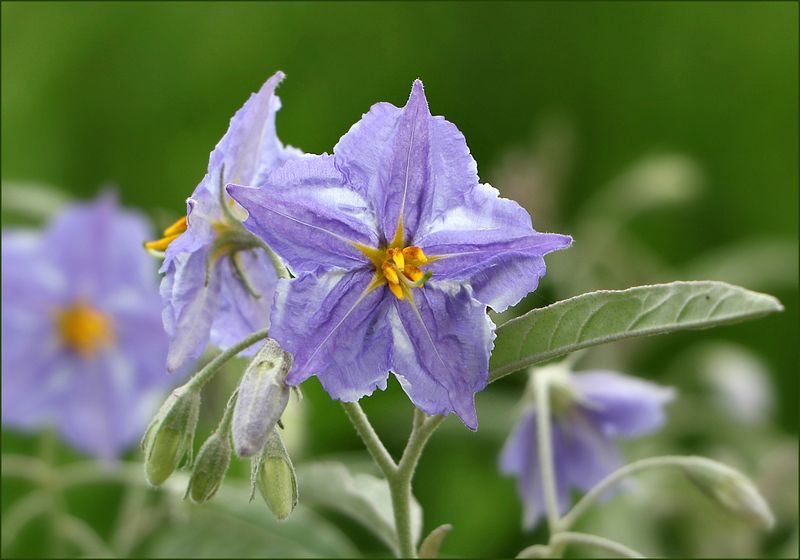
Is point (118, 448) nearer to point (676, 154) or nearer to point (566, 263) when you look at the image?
point (566, 263)

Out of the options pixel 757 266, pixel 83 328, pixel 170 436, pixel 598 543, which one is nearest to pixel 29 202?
pixel 83 328

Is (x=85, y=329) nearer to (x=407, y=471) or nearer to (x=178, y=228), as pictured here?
(x=178, y=228)

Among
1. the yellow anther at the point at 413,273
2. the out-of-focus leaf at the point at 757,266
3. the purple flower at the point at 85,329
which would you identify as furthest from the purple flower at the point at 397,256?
the out-of-focus leaf at the point at 757,266

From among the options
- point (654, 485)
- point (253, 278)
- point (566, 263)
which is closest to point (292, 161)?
point (253, 278)

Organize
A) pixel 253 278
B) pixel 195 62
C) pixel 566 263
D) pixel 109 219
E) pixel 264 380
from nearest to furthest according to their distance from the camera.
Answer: pixel 264 380, pixel 253 278, pixel 109 219, pixel 566 263, pixel 195 62

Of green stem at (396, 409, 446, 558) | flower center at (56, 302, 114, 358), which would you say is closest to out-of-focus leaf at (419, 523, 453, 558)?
green stem at (396, 409, 446, 558)

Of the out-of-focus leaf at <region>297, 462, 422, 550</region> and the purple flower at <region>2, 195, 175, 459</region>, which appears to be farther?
the purple flower at <region>2, 195, 175, 459</region>

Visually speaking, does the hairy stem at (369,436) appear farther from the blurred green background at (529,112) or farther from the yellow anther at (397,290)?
the blurred green background at (529,112)

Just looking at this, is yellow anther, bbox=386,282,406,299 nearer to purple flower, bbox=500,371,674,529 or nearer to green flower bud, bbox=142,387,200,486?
green flower bud, bbox=142,387,200,486
